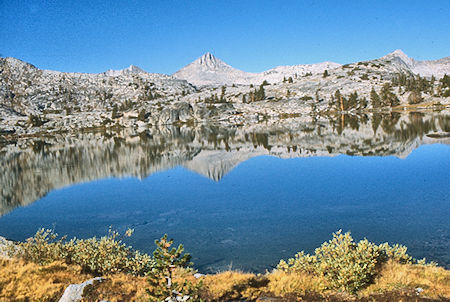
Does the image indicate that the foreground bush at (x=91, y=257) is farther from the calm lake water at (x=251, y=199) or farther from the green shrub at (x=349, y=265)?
the green shrub at (x=349, y=265)

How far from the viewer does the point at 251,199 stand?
28312 millimetres

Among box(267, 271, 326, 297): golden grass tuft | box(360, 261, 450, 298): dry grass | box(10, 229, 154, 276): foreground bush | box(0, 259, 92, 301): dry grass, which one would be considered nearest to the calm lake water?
box(10, 229, 154, 276): foreground bush

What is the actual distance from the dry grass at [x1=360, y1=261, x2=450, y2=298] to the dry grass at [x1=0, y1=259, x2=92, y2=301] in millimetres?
10530

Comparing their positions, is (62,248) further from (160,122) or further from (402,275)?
(160,122)

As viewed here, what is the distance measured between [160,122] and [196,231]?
6379 inches

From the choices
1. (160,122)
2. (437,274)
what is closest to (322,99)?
(160,122)

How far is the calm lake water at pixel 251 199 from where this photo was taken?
61.8 ft

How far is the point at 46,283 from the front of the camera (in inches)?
464

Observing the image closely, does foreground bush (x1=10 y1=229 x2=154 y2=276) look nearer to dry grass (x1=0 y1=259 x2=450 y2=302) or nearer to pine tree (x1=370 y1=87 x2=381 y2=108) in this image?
dry grass (x1=0 y1=259 x2=450 y2=302)

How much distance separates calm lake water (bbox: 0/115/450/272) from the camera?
18844 millimetres

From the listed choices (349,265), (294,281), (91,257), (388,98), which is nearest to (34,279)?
(91,257)

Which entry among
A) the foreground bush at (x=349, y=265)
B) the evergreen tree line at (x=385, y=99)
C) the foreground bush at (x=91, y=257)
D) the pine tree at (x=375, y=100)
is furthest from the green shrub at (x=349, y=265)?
the evergreen tree line at (x=385, y=99)

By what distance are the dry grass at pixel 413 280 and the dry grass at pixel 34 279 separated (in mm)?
10530

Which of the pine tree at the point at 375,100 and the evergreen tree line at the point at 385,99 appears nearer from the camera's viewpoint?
the pine tree at the point at 375,100
